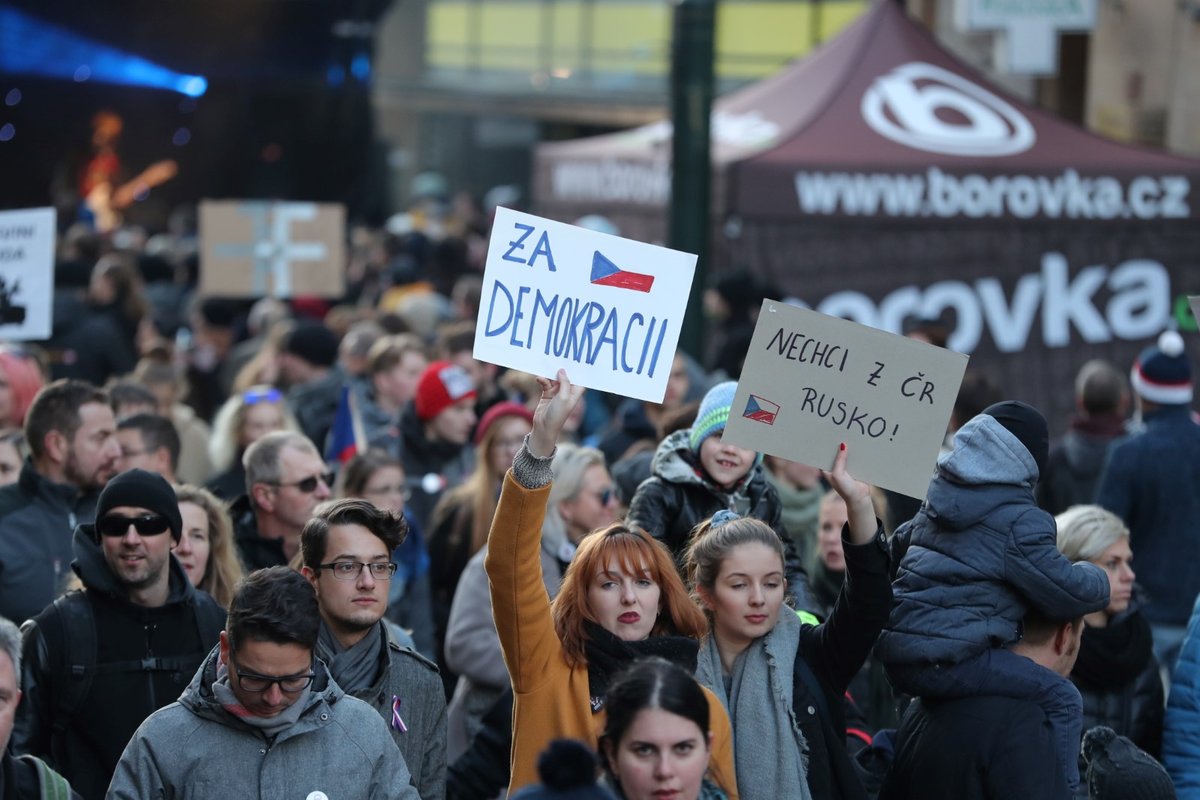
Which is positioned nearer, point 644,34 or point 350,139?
point 350,139

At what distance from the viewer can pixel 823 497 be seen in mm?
6570

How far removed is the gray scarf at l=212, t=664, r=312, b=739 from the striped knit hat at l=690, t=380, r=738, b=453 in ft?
6.26

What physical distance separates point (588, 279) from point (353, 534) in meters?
0.90

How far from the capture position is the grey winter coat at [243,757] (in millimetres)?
3729

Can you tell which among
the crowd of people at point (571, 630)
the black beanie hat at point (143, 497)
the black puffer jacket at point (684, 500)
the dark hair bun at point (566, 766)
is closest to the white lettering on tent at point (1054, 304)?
the crowd of people at point (571, 630)

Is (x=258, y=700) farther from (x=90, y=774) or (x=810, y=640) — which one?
(x=810, y=640)

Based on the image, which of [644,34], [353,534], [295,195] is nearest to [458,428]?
[353,534]

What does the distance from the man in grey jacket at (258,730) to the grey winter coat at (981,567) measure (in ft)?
4.37

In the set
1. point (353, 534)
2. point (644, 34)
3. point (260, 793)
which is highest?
point (644, 34)

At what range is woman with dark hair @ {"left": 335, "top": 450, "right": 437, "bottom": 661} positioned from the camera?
241 inches

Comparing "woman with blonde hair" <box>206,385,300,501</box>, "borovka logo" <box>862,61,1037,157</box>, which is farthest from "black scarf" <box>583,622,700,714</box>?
"borovka logo" <box>862,61,1037,157</box>

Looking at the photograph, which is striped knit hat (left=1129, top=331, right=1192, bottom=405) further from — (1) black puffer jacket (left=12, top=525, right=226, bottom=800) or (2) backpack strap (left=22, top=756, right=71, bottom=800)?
(2) backpack strap (left=22, top=756, right=71, bottom=800)

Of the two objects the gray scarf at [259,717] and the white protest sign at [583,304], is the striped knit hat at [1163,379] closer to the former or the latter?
the white protest sign at [583,304]

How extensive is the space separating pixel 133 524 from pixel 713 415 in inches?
69.9
